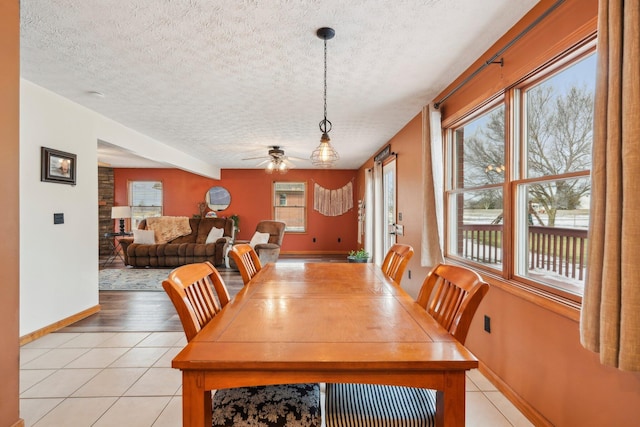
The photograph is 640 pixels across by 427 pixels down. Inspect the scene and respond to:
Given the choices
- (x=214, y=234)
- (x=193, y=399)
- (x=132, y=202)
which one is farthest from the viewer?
(x=132, y=202)

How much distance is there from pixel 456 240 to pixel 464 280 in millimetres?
1951

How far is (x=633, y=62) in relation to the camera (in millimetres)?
1021

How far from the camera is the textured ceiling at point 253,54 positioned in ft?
5.91

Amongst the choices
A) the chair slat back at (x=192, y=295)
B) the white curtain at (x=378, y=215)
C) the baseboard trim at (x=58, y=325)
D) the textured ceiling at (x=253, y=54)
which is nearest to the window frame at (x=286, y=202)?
the white curtain at (x=378, y=215)

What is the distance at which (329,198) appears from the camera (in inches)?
330

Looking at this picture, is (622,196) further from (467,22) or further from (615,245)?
(467,22)

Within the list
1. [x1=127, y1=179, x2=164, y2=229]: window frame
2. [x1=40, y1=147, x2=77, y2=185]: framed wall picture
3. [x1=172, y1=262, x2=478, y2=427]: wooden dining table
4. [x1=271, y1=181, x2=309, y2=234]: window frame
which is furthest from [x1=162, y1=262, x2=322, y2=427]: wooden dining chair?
[x1=127, y1=179, x2=164, y2=229]: window frame

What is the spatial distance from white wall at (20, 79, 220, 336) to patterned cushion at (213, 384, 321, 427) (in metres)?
2.69

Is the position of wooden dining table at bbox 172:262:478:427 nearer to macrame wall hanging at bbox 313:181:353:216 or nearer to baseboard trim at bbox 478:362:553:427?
baseboard trim at bbox 478:362:553:427

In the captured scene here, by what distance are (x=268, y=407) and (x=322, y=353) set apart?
16.4 inches

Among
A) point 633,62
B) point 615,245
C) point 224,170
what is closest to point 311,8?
point 633,62

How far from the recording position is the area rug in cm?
464

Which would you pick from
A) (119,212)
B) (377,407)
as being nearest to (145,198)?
(119,212)

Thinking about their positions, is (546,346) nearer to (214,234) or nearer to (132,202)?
(214,234)
